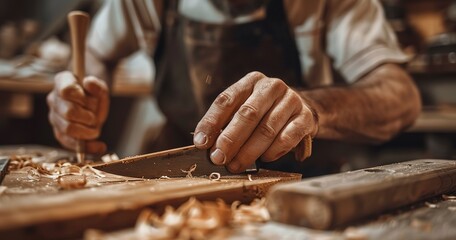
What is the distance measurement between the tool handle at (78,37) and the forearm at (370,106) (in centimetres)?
58

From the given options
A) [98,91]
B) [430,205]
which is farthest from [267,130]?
[98,91]

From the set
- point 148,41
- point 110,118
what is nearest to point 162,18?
point 148,41

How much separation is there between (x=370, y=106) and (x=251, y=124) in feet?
2.19

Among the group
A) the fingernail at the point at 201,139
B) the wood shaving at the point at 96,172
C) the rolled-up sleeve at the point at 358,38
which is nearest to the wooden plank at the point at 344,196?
the fingernail at the point at 201,139

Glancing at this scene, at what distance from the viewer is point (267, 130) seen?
0.98 metres

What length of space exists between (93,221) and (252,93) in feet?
1.47

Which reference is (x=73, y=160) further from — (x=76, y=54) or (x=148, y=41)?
(x=148, y=41)

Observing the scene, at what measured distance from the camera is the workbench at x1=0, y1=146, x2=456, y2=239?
1.99 feet

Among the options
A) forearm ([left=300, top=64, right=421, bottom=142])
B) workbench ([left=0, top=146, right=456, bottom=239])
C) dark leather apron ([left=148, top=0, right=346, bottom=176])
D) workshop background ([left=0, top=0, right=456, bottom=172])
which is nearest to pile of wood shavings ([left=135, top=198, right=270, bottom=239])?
workbench ([left=0, top=146, right=456, bottom=239])

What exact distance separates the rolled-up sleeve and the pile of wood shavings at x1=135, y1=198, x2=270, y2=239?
104 centimetres

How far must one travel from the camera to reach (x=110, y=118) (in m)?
3.39

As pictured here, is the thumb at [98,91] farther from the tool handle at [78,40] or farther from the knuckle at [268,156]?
the knuckle at [268,156]

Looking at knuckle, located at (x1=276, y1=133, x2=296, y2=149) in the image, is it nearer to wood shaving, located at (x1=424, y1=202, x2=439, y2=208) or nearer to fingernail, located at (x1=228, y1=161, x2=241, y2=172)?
fingernail, located at (x1=228, y1=161, x2=241, y2=172)

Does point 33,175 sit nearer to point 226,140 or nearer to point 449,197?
point 226,140
